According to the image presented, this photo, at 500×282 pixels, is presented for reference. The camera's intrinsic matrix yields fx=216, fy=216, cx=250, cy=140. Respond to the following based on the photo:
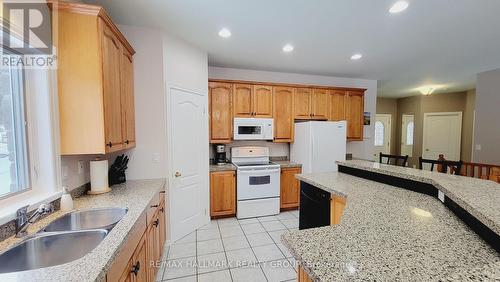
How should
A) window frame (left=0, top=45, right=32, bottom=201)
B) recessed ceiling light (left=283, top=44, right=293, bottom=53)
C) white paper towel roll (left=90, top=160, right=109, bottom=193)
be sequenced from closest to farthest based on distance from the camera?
window frame (left=0, top=45, right=32, bottom=201), white paper towel roll (left=90, top=160, right=109, bottom=193), recessed ceiling light (left=283, top=44, right=293, bottom=53)

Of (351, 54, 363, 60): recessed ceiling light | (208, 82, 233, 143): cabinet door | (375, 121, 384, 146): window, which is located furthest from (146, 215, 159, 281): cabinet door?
(375, 121, 384, 146): window

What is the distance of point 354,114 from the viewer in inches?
171

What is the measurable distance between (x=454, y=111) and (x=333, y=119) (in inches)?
182

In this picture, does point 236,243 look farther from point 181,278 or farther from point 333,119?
point 333,119

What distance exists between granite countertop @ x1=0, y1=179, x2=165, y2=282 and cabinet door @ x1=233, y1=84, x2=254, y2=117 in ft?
6.50

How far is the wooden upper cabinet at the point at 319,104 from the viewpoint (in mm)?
4110

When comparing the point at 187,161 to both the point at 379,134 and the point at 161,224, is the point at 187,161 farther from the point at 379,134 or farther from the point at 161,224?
the point at 379,134

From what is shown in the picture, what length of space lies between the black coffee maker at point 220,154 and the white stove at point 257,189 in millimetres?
264

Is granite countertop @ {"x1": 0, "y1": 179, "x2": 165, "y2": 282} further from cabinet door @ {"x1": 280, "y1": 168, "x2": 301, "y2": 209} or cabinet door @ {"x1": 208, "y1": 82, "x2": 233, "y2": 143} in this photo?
cabinet door @ {"x1": 280, "y1": 168, "x2": 301, "y2": 209}

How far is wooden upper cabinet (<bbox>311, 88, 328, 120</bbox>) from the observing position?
13.5ft

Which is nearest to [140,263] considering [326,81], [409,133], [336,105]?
[336,105]

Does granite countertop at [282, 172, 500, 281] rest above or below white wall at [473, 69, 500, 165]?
below

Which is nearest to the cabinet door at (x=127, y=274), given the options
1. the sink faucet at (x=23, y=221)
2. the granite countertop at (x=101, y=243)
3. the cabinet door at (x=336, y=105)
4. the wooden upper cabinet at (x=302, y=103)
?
the granite countertop at (x=101, y=243)

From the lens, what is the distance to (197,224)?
3090 mm
